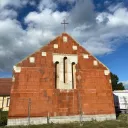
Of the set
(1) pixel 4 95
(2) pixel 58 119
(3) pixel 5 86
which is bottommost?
(2) pixel 58 119

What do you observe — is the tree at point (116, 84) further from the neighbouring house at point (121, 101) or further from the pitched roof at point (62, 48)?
the pitched roof at point (62, 48)

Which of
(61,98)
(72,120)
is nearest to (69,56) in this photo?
(61,98)

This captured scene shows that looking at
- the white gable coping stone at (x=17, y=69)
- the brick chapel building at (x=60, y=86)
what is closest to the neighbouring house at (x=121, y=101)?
the brick chapel building at (x=60, y=86)

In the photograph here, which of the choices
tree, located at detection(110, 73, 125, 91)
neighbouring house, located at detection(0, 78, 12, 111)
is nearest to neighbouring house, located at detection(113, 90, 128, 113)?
neighbouring house, located at detection(0, 78, 12, 111)

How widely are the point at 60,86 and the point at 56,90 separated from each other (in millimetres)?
650

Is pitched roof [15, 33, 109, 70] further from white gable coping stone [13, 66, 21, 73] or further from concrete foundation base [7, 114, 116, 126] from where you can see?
concrete foundation base [7, 114, 116, 126]

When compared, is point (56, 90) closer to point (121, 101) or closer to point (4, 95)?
point (121, 101)

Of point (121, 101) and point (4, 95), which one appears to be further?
point (4, 95)

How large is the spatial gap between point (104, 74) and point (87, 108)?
14.8ft

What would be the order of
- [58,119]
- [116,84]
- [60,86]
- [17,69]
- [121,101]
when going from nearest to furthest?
[58,119] < [17,69] < [60,86] < [121,101] < [116,84]

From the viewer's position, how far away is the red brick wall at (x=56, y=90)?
18875mm

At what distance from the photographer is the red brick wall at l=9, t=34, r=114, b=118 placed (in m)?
18.9

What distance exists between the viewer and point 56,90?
1978 centimetres

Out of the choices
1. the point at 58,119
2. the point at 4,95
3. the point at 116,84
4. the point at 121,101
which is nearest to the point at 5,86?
the point at 4,95
